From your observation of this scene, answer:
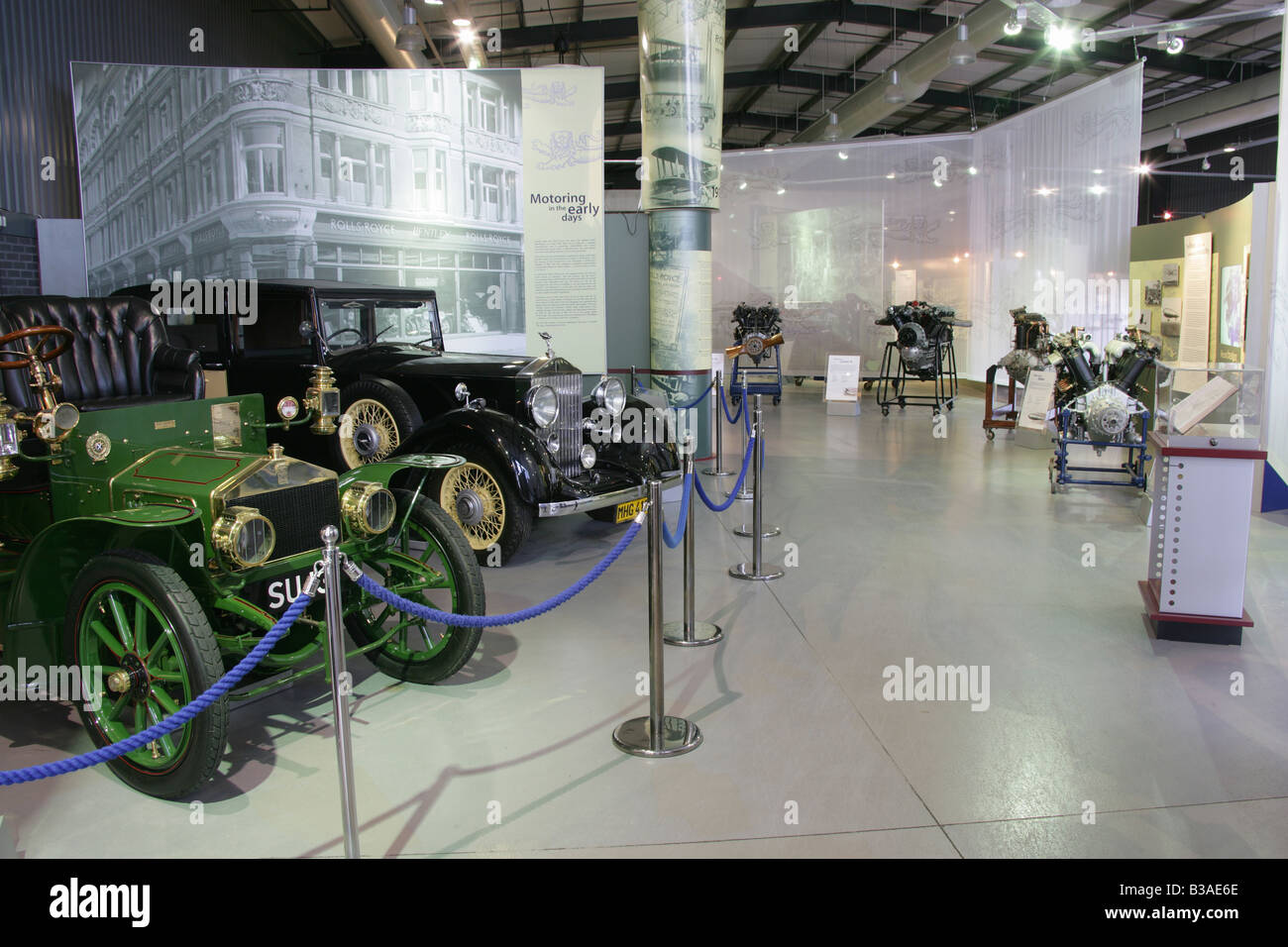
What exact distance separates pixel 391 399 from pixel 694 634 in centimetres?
273

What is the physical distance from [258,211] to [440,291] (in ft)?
5.48

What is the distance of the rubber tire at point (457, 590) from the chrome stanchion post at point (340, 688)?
1.00 metres

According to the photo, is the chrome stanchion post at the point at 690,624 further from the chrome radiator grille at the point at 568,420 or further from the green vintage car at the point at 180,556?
the chrome radiator grille at the point at 568,420

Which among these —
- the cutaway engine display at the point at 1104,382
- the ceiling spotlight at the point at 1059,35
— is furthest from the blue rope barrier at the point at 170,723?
the ceiling spotlight at the point at 1059,35

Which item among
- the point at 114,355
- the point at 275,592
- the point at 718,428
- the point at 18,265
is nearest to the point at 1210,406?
the point at 718,428

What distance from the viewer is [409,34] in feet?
30.3

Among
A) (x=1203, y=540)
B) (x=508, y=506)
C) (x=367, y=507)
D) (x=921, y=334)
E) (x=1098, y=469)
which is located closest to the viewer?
(x=367, y=507)

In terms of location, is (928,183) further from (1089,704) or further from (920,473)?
(1089,704)

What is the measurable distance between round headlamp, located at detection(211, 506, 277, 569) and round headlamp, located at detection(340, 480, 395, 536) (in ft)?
1.35

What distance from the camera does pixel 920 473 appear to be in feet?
25.2

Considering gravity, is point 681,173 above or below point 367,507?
above

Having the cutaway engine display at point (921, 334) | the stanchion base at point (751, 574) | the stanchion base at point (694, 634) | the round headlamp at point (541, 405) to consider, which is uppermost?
the cutaway engine display at point (921, 334)

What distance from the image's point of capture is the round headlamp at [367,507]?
3.12 meters

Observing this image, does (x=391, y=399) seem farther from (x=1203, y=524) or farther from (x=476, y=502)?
(x=1203, y=524)
